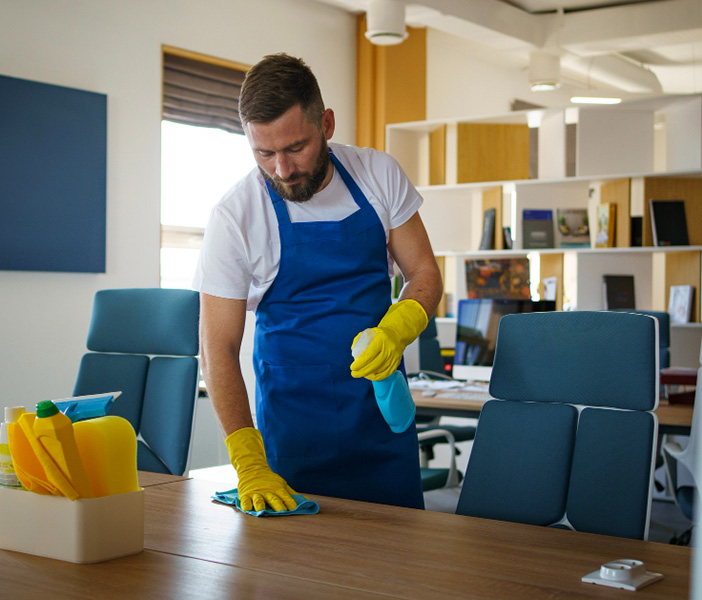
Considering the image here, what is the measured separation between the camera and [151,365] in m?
2.51

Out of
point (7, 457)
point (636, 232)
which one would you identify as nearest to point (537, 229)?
point (636, 232)

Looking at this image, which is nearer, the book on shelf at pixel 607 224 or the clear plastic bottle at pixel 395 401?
the clear plastic bottle at pixel 395 401

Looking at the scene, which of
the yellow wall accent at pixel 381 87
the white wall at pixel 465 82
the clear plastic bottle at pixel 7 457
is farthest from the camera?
the white wall at pixel 465 82

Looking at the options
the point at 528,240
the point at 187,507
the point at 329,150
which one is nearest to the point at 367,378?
the point at 187,507

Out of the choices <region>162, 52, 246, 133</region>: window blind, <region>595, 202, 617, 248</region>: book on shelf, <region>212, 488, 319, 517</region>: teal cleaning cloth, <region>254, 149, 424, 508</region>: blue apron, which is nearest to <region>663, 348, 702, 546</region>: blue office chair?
<region>254, 149, 424, 508</region>: blue apron

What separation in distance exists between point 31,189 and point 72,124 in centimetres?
43

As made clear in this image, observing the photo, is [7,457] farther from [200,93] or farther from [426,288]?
[200,93]

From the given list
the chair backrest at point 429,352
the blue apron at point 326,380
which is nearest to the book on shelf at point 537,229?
the chair backrest at point 429,352

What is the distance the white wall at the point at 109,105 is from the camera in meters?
4.09

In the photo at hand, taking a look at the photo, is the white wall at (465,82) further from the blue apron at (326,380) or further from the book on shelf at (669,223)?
the blue apron at (326,380)

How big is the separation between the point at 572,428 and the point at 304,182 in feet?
2.54

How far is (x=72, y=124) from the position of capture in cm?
425

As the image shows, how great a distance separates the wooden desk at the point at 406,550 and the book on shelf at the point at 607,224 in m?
4.02

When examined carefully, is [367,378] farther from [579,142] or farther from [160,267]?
[579,142]
